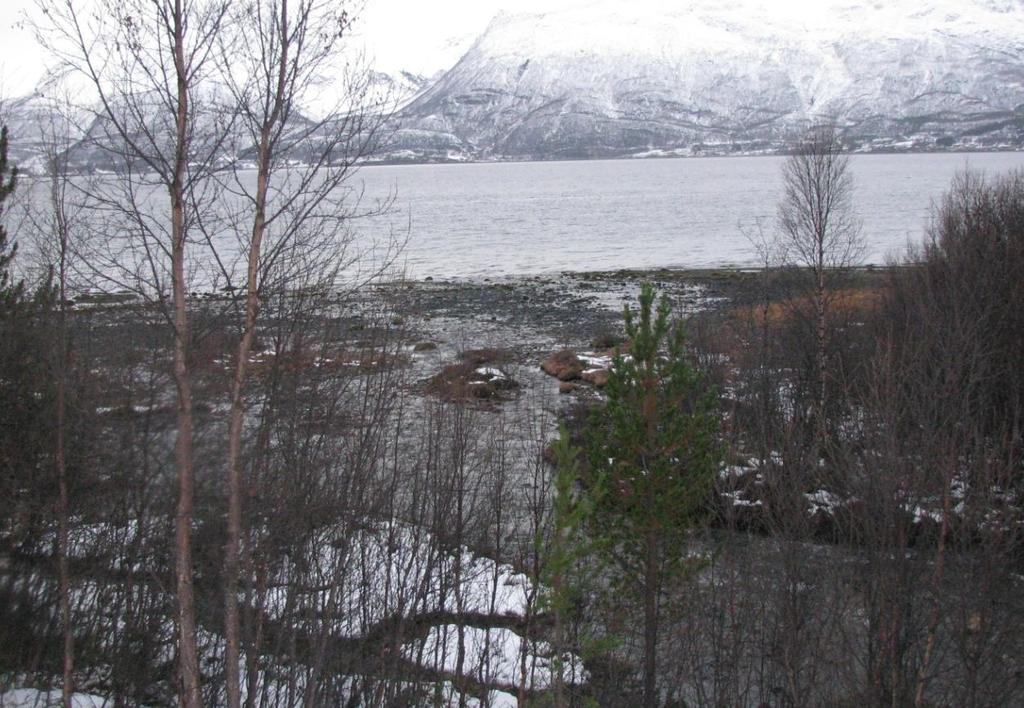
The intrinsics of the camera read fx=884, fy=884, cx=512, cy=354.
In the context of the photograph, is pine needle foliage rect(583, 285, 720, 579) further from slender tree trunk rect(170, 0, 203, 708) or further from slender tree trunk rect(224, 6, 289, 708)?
slender tree trunk rect(170, 0, 203, 708)

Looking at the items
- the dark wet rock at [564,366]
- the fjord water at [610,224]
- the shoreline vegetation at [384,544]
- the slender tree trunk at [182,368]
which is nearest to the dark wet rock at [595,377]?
the dark wet rock at [564,366]

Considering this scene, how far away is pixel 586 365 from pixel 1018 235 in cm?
1322

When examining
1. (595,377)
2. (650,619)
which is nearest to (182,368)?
(650,619)

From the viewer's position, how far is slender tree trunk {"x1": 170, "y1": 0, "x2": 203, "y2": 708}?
6.68 m

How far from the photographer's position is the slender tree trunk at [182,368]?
6680 millimetres

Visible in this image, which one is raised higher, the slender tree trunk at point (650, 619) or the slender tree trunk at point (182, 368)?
the slender tree trunk at point (182, 368)

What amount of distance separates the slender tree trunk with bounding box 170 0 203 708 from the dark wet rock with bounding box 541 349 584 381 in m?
22.0

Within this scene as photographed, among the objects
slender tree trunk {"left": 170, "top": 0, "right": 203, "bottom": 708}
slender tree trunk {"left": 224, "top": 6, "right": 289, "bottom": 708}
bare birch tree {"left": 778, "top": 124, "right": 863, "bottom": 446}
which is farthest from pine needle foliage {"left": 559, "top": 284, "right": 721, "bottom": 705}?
bare birch tree {"left": 778, "top": 124, "right": 863, "bottom": 446}

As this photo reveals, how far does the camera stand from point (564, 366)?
96.9ft

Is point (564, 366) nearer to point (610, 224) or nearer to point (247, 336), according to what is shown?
point (247, 336)

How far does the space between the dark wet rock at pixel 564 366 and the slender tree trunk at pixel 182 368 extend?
866 inches

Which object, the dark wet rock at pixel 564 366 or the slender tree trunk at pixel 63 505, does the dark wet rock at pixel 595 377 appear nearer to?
the dark wet rock at pixel 564 366

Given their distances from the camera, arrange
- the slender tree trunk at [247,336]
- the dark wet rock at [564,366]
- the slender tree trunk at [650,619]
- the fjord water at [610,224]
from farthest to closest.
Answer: the fjord water at [610,224]
the dark wet rock at [564,366]
the slender tree trunk at [650,619]
the slender tree trunk at [247,336]

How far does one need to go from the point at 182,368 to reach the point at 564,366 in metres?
23.0
